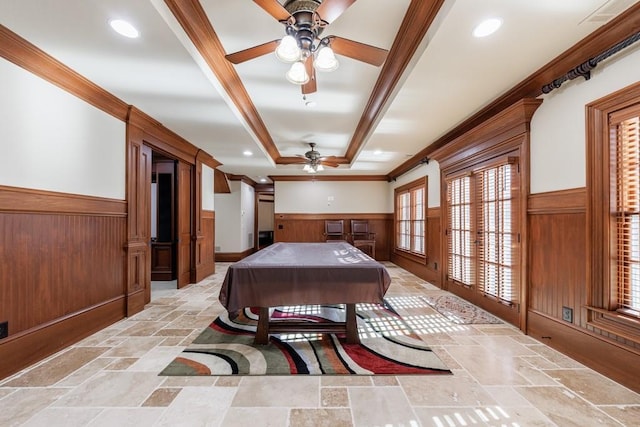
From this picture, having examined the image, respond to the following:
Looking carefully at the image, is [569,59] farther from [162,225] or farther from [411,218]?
[162,225]

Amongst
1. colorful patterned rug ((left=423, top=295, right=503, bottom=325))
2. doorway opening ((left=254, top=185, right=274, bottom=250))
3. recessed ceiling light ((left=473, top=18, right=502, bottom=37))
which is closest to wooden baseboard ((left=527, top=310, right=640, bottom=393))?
colorful patterned rug ((left=423, top=295, right=503, bottom=325))

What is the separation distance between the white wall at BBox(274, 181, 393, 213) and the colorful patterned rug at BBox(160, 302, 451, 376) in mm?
5497

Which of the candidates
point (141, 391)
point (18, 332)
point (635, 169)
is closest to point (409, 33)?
point (635, 169)

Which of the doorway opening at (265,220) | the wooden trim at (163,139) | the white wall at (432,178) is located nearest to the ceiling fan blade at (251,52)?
the wooden trim at (163,139)

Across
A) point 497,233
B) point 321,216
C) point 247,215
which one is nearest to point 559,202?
point 497,233

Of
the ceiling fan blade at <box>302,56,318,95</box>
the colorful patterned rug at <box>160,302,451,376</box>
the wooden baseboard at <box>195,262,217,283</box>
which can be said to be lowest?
the colorful patterned rug at <box>160,302,451,376</box>

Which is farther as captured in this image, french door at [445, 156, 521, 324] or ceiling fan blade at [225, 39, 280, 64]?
french door at [445, 156, 521, 324]

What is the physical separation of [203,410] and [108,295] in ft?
7.55

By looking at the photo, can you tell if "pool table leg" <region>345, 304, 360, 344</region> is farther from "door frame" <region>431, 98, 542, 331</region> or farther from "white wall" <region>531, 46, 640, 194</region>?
"white wall" <region>531, 46, 640, 194</region>

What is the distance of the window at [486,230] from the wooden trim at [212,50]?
10.6 ft

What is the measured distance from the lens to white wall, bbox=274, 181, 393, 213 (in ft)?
28.5

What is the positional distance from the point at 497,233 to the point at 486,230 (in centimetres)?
25

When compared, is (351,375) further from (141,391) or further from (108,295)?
(108,295)

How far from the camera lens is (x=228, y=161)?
643 centimetres
